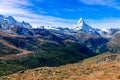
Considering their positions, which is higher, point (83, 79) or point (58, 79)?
point (83, 79)

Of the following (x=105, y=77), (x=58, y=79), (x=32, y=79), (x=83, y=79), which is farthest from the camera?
(x=32, y=79)

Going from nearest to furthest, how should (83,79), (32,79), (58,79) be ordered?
1. (83,79)
2. (58,79)
3. (32,79)

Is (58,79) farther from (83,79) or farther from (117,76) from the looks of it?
(117,76)

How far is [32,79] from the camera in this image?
188500 millimetres

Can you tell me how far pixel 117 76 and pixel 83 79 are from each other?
18.7 meters

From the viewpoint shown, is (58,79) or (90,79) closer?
(90,79)

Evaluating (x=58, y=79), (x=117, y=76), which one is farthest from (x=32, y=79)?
(x=117, y=76)

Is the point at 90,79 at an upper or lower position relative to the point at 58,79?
upper

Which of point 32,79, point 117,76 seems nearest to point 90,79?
point 117,76

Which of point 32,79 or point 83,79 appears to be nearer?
point 83,79

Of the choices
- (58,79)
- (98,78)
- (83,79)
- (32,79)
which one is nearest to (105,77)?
(98,78)

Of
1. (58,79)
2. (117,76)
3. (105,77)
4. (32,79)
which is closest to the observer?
(117,76)

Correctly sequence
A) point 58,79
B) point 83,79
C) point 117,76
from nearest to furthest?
point 117,76 → point 83,79 → point 58,79

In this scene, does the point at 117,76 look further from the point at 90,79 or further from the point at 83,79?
the point at 83,79
